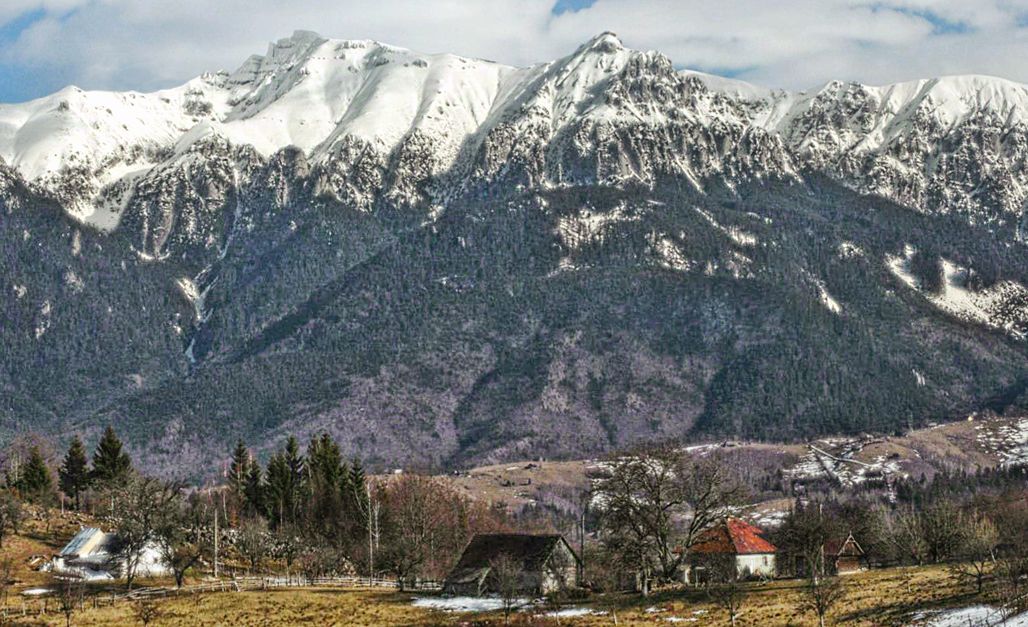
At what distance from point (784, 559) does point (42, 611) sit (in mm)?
77687

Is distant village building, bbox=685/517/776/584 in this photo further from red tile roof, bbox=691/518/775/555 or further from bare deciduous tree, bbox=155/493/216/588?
bare deciduous tree, bbox=155/493/216/588

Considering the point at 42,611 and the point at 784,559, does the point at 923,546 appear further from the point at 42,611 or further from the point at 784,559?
the point at 42,611

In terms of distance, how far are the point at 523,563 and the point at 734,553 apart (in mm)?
25628

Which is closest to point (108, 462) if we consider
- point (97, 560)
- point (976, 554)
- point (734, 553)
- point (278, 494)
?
point (278, 494)

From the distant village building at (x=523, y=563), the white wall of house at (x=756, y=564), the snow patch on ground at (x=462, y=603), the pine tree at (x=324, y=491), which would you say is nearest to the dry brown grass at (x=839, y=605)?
the snow patch on ground at (x=462, y=603)

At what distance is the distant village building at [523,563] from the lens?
13475 centimetres

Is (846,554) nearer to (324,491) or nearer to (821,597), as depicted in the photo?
(324,491)

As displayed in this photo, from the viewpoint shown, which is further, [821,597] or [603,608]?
[603,608]

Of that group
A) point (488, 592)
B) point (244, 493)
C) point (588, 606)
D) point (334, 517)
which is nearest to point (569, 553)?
point (488, 592)

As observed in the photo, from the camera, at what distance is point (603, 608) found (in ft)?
383

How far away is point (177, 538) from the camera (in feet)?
496

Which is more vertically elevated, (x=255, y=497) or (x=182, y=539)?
(x=255, y=497)

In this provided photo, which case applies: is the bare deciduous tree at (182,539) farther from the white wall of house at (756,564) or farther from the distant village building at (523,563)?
the white wall of house at (756,564)

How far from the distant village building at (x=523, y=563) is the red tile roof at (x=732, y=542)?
1610 cm
